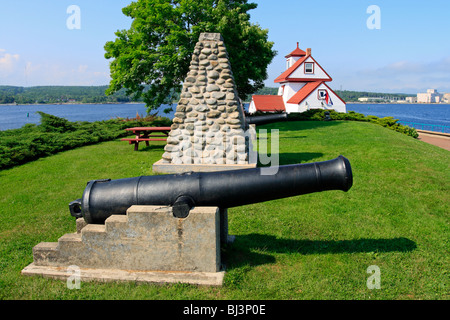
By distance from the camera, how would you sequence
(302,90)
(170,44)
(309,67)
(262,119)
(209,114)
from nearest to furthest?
(209,114) → (262,119) → (170,44) → (302,90) → (309,67)

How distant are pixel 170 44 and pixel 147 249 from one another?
528 inches

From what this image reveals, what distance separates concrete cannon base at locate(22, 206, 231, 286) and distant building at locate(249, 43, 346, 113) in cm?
2781

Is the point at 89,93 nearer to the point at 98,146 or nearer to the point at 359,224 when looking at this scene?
the point at 98,146

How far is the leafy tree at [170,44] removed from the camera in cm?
1545

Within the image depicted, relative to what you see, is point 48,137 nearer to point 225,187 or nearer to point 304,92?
point 225,187

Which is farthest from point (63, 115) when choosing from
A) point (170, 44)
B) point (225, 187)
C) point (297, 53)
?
point (225, 187)

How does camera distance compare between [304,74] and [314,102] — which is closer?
[314,102]

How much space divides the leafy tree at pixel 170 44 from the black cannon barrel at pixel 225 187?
12.4 metres

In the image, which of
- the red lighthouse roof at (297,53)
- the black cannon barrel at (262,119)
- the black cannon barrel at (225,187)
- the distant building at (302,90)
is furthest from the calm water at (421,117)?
the black cannon barrel at (225,187)

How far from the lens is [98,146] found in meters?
13.9

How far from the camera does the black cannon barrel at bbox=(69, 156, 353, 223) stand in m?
3.49

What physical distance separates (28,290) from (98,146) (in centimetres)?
1108

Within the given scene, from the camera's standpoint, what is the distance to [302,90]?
35.3 metres

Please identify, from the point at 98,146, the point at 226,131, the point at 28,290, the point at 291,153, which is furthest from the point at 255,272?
the point at 98,146
